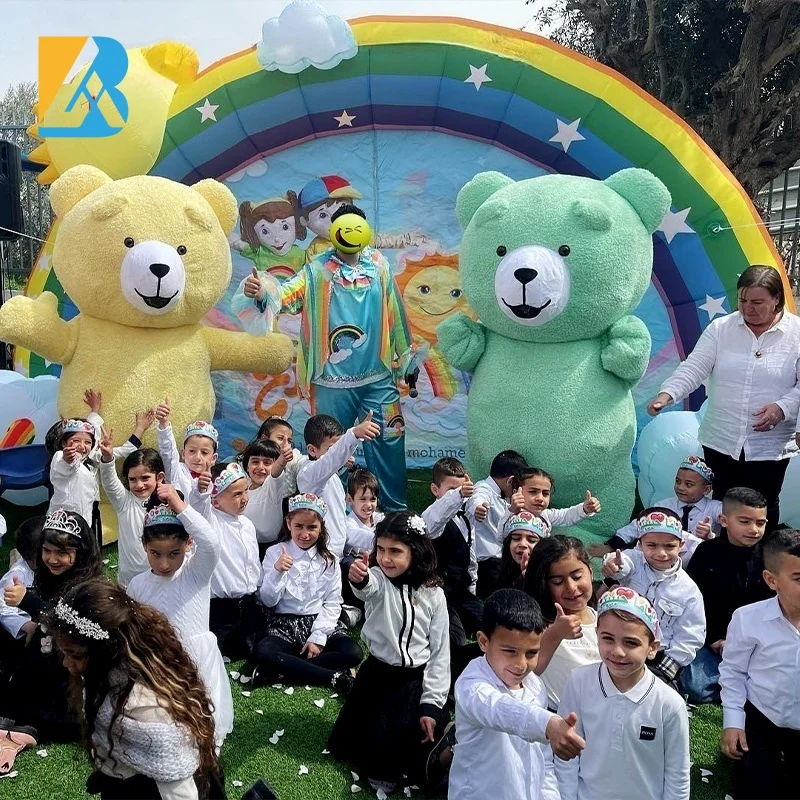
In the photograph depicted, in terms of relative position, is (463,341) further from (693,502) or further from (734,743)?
(734,743)

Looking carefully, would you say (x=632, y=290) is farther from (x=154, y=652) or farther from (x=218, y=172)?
(x=154, y=652)

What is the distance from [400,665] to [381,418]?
2.54m

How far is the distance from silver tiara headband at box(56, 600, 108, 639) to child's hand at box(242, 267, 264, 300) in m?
3.26

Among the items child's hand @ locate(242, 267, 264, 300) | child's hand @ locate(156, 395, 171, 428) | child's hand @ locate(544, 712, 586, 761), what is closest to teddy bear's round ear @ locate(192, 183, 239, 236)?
child's hand @ locate(242, 267, 264, 300)

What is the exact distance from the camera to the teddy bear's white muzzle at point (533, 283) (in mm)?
4438

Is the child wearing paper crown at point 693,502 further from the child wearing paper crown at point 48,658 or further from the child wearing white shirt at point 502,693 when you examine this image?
the child wearing paper crown at point 48,658

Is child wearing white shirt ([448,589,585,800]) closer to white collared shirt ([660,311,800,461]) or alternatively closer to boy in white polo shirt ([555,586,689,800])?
boy in white polo shirt ([555,586,689,800])

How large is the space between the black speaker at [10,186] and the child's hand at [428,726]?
5.11 m


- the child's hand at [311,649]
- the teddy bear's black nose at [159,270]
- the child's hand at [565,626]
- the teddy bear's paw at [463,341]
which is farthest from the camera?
the teddy bear's paw at [463,341]

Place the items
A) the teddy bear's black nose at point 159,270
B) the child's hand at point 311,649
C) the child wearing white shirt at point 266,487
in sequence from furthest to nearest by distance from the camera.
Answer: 1. the teddy bear's black nose at point 159,270
2. the child wearing white shirt at point 266,487
3. the child's hand at point 311,649

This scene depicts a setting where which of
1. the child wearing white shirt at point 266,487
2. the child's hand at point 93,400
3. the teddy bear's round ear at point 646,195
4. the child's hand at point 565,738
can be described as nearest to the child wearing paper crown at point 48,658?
the child wearing white shirt at point 266,487

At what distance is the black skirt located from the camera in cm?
287

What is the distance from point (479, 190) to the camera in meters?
4.99

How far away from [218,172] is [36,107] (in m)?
1.44
